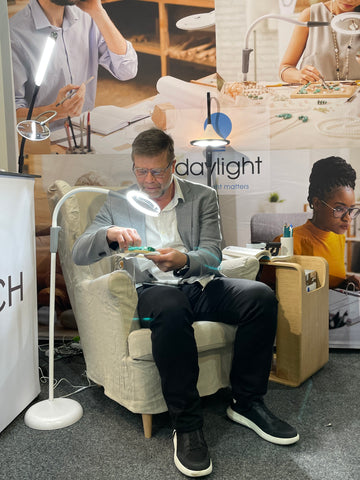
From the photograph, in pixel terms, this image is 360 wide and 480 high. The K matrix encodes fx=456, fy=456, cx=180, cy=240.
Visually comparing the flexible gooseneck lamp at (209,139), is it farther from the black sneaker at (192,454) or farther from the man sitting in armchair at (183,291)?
the black sneaker at (192,454)

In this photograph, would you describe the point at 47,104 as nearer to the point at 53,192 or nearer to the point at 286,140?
the point at 53,192

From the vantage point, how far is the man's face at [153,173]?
1754 millimetres

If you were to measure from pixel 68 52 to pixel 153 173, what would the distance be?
146cm

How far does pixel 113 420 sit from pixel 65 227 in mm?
837

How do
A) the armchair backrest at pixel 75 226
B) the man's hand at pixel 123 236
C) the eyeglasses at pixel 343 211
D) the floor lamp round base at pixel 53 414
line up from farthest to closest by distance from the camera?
the eyeglasses at pixel 343 211 < the armchair backrest at pixel 75 226 < the floor lamp round base at pixel 53 414 < the man's hand at pixel 123 236

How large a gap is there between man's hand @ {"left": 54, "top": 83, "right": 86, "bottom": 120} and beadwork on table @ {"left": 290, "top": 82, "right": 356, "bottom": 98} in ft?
4.23

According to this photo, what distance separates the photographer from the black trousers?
5.07 ft

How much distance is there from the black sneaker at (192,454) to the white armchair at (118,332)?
0.65 ft

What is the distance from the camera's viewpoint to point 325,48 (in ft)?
8.55

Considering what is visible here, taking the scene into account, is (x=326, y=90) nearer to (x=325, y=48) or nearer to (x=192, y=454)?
(x=325, y=48)

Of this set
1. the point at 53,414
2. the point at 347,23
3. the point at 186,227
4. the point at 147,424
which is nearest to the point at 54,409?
the point at 53,414

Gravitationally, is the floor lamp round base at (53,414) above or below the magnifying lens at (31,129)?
below

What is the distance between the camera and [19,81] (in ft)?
9.11

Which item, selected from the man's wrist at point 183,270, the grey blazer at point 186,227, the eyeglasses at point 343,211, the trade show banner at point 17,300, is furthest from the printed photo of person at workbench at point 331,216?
the trade show banner at point 17,300
